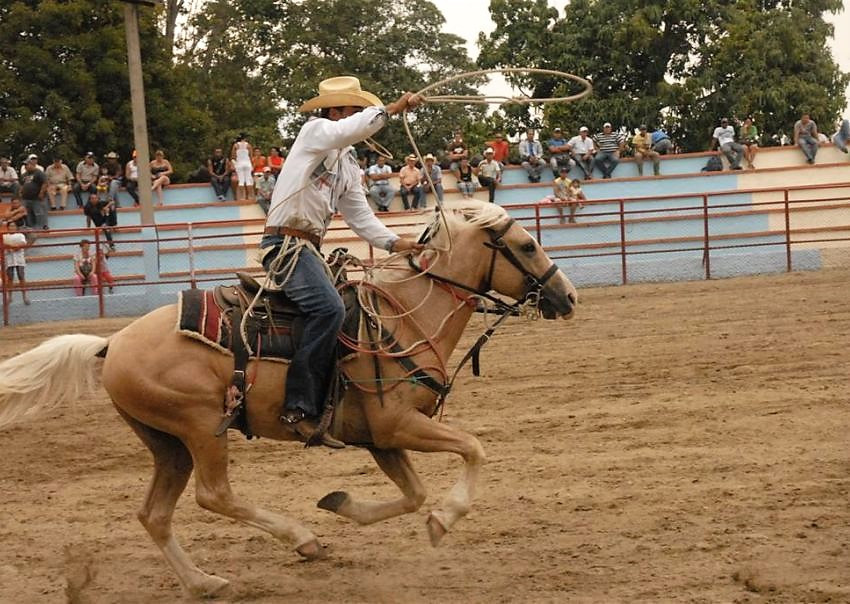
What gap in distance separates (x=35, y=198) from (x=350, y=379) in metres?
17.3

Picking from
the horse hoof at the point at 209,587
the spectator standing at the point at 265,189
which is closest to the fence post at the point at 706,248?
the spectator standing at the point at 265,189

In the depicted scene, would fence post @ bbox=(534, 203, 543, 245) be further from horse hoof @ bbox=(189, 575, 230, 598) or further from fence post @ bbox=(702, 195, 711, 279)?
horse hoof @ bbox=(189, 575, 230, 598)

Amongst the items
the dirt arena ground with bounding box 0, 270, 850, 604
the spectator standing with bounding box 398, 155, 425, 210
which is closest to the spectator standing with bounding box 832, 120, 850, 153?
the spectator standing with bounding box 398, 155, 425, 210

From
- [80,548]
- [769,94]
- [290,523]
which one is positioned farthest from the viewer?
[769,94]

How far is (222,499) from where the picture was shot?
6.16 metres

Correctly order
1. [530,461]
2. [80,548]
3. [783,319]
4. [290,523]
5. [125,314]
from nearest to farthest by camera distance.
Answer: [290,523]
[80,548]
[530,461]
[783,319]
[125,314]

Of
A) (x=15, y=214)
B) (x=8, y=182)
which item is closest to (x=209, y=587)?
(x=15, y=214)

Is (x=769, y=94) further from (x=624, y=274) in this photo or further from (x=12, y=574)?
(x=12, y=574)

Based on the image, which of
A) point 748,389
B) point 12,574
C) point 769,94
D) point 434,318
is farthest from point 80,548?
point 769,94

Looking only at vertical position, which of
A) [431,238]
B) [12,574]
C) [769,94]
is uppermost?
[769,94]

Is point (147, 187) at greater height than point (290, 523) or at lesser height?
greater

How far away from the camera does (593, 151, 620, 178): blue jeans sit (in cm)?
2506

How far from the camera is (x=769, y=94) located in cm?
3209

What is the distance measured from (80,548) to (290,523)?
4.68ft
